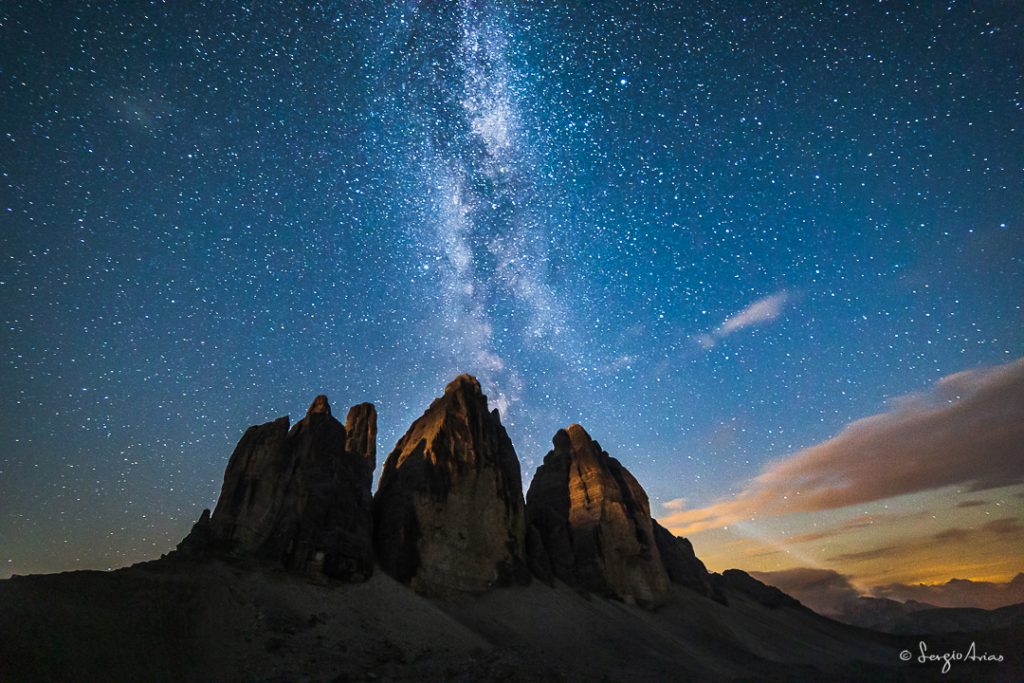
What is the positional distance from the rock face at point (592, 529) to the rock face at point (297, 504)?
80.8 feet

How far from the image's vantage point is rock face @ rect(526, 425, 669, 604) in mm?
59688

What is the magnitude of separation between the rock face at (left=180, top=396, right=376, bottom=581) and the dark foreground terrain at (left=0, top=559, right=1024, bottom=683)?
2572 millimetres

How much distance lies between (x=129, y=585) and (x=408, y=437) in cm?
3815

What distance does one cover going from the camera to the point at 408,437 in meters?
63.1

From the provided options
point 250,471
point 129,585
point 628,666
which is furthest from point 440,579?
point 129,585

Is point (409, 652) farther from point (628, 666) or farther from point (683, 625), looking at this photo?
point (683, 625)

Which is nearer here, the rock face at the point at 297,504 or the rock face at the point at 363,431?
the rock face at the point at 297,504

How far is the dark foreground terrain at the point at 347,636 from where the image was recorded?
19828 millimetres

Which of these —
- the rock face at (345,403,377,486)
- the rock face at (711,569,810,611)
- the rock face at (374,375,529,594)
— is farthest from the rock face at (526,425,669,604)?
the rock face at (711,569,810,611)
